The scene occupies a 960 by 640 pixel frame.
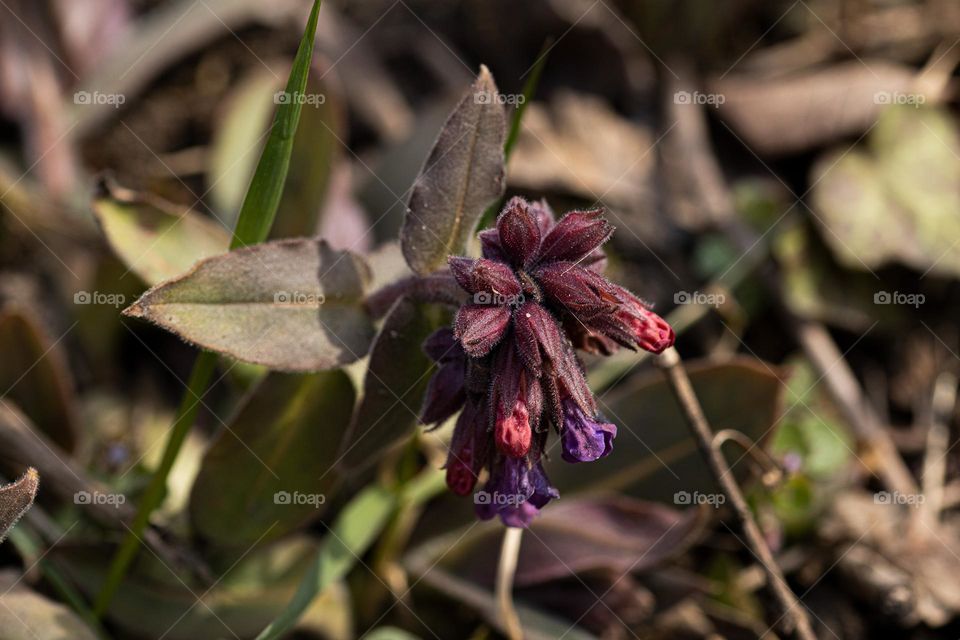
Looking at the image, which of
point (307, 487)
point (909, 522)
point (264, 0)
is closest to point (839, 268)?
point (909, 522)

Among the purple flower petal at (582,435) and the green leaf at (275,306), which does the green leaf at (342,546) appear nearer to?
the green leaf at (275,306)

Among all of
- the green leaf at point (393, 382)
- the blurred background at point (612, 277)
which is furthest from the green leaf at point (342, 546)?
the green leaf at point (393, 382)

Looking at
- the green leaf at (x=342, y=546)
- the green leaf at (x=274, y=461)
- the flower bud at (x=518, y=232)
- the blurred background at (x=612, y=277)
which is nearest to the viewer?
the flower bud at (x=518, y=232)

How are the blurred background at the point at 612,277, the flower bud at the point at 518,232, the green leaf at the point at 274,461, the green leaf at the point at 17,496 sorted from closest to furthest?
the green leaf at the point at 17,496, the flower bud at the point at 518,232, the green leaf at the point at 274,461, the blurred background at the point at 612,277

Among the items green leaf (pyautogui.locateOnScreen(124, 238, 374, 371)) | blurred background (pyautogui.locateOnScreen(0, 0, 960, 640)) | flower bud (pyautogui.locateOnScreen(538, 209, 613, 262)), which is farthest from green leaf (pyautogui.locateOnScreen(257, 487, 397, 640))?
flower bud (pyautogui.locateOnScreen(538, 209, 613, 262))

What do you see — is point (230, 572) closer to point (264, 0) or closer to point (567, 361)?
point (567, 361)
